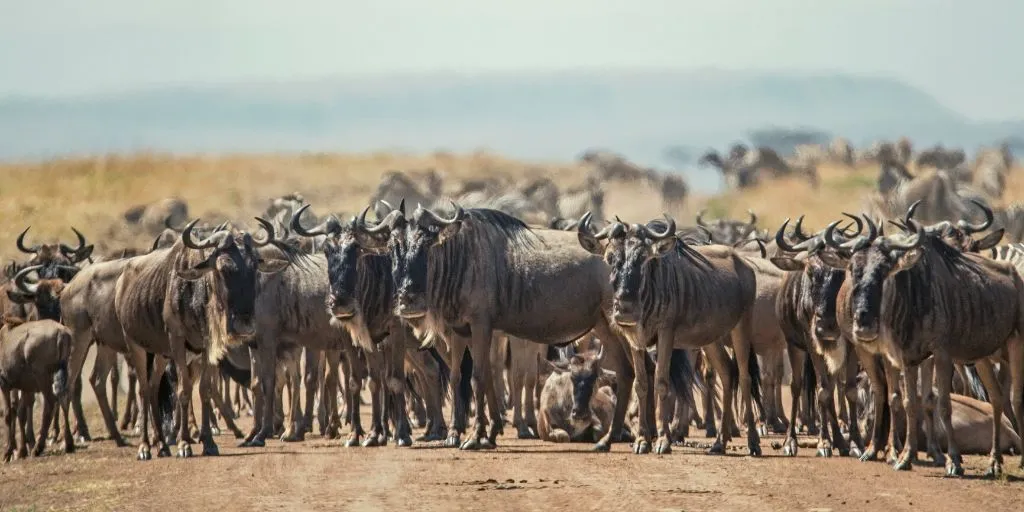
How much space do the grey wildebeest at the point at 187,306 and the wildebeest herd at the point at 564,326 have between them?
2 centimetres

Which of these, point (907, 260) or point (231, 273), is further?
point (231, 273)

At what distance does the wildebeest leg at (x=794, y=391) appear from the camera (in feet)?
52.6

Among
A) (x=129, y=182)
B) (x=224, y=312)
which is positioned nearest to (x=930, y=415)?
(x=224, y=312)

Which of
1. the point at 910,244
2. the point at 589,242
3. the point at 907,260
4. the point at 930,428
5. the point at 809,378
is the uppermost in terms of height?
the point at 589,242

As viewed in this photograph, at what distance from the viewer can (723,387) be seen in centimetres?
1702

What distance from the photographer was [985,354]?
14516 millimetres

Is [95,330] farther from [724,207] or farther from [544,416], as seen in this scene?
[724,207]

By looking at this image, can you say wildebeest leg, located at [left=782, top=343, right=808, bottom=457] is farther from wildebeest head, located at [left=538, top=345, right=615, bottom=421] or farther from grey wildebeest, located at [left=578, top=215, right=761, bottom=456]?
wildebeest head, located at [left=538, top=345, right=615, bottom=421]

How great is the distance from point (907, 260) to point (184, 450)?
6.97 m

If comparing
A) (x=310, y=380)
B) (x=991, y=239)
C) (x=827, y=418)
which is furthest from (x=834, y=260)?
(x=310, y=380)

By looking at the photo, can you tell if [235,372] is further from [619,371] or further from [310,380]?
[619,371]

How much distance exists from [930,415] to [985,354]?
0.69m

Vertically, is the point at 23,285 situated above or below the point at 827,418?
above

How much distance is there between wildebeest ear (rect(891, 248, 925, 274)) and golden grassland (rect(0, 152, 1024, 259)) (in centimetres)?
3444
